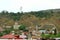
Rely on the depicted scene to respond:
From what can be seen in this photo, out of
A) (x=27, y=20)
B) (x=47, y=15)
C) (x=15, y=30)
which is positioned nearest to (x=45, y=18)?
(x=47, y=15)

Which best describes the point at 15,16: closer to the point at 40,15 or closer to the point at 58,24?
the point at 40,15

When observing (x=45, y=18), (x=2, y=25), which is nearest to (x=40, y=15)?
(x=45, y=18)

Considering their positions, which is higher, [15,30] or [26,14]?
[26,14]

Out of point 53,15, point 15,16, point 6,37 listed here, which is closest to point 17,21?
point 15,16

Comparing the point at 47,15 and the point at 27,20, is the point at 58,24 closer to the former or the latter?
the point at 47,15

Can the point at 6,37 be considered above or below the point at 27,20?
below

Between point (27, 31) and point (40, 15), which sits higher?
point (40, 15)

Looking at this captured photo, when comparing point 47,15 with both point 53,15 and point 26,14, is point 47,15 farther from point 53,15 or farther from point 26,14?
point 26,14
